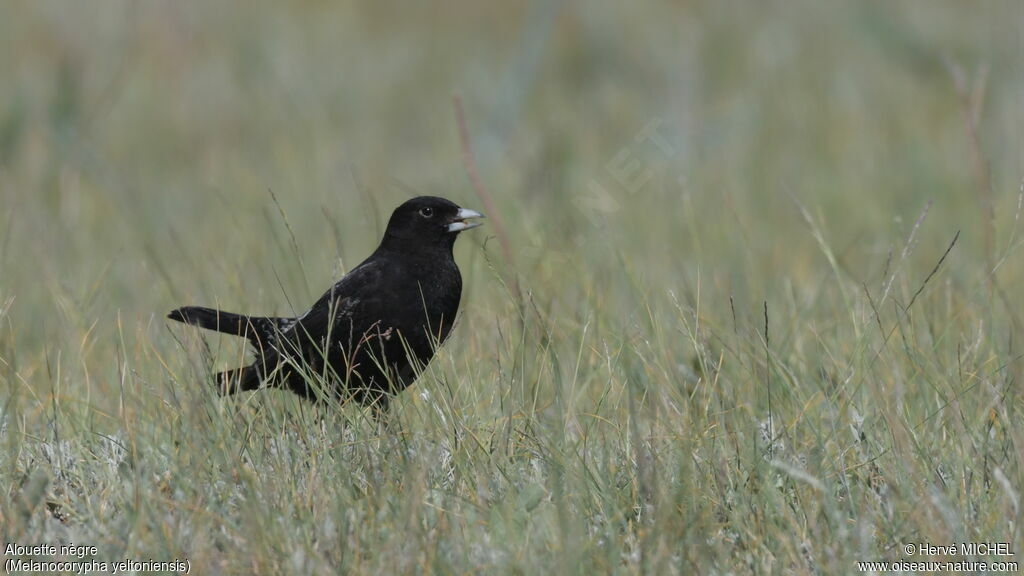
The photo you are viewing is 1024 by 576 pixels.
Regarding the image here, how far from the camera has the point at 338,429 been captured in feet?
10.4

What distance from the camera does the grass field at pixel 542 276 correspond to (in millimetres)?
2635

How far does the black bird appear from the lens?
3.66 meters

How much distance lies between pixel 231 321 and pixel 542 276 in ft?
4.06

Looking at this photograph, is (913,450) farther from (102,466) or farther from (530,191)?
(530,191)

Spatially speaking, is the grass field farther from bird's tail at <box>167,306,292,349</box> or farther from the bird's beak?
the bird's beak

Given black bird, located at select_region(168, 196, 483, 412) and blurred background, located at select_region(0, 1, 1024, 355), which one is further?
blurred background, located at select_region(0, 1, 1024, 355)

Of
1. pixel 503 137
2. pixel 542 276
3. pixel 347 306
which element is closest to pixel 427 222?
pixel 347 306

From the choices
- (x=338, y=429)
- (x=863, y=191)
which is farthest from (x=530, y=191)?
(x=338, y=429)

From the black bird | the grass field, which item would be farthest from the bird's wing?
the grass field

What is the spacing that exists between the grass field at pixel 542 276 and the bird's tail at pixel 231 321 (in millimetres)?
69

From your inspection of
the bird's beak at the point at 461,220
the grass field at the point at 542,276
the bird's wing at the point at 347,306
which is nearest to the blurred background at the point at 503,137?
the grass field at the point at 542,276

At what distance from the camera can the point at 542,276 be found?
4484 mm

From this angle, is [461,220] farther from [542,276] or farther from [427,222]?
[542,276]

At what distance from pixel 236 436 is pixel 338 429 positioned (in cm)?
30
